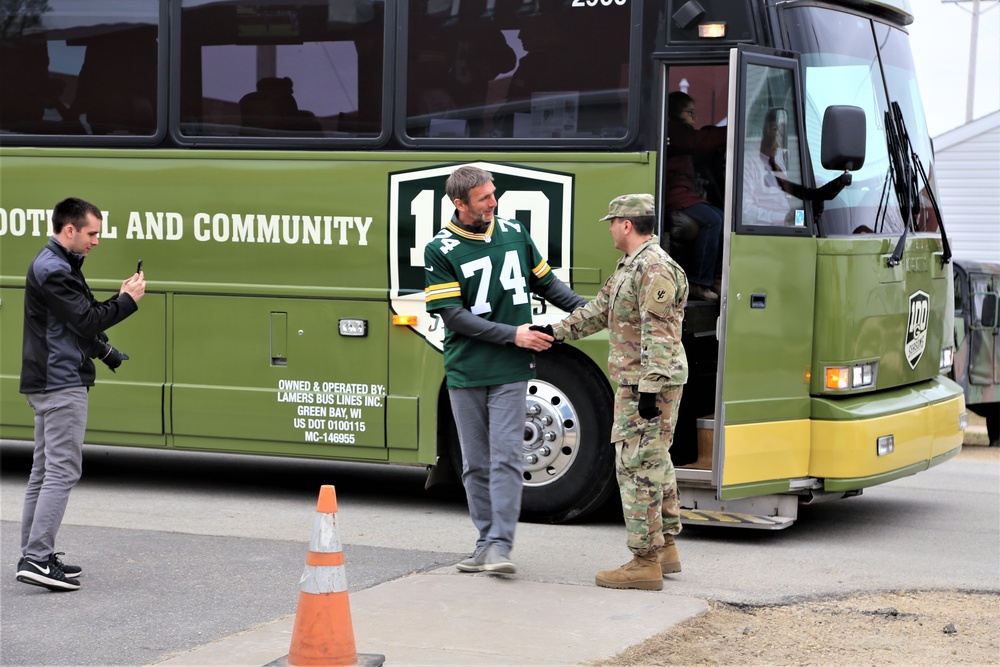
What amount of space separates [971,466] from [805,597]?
6.29 meters

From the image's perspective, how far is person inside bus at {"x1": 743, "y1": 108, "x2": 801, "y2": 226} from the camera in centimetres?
784

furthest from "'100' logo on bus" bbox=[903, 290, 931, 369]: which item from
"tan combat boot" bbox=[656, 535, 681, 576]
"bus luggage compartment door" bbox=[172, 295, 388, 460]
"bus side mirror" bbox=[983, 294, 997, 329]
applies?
"bus side mirror" bbox=[983, 294, 997, 329]

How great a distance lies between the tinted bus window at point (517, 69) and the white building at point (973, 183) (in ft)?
67.4

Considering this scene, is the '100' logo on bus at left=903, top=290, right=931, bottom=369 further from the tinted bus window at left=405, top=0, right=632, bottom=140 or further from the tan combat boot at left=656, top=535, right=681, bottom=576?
the tan combat boot at left=656, top=535, right=681, bottom=576

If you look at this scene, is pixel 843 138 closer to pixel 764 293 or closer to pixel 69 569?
pixel 764 293

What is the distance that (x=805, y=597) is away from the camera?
21.9ft

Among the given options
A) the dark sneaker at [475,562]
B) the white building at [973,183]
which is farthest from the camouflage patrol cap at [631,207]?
the white building at [973,183]

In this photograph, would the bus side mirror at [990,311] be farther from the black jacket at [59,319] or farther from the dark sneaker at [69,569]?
the dark sneaker at [69,569]

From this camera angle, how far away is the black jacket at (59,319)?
656cm

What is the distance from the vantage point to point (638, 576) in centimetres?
670

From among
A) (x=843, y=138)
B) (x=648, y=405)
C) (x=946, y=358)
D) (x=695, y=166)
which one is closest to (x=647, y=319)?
(x=648, y=405)

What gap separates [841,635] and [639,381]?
1473mm

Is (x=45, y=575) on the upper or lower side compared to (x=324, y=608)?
lower

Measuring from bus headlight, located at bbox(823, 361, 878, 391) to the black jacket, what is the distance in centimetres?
390
